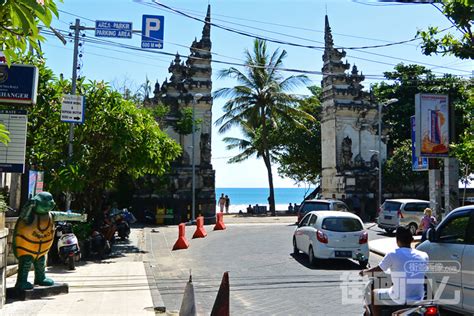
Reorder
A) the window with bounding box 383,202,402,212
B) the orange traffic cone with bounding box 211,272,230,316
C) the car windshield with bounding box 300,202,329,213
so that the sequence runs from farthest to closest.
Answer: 1. the window with bounding box 383,202,402,212
2. the car windshield with bounding box 300,202,329,213
3. the orange traffic cone with bounding box 211,272,230,316

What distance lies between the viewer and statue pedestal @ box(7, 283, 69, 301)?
325 inches

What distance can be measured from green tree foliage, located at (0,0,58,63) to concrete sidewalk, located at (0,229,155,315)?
478cm

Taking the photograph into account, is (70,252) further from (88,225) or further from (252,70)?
(252,70)

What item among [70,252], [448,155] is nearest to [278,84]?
[448,155]

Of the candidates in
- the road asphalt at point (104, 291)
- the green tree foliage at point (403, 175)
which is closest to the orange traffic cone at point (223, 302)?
the road asphalt at point (104, 291)

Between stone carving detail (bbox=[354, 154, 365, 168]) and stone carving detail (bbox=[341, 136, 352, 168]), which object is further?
stone carving detail (bbox=[354, 154, 365, 168])

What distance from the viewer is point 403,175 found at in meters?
35.8

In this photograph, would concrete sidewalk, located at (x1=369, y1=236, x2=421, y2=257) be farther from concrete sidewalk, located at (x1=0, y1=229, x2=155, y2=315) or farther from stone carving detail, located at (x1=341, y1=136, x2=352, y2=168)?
stone carving detail, located at (x1=341, y1=136, x2=352, y2=168)

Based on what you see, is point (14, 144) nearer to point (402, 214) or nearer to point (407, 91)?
point (402, 214)

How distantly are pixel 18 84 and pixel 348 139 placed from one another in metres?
29.0

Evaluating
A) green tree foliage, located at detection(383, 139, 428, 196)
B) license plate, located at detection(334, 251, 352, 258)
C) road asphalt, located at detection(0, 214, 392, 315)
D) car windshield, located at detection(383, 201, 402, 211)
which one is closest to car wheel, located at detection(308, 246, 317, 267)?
license plate, located at detection(334, 251, 352, 258)

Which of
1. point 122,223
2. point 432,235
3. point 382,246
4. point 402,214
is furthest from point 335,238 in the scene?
point 402,214

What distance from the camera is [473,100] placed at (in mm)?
14797


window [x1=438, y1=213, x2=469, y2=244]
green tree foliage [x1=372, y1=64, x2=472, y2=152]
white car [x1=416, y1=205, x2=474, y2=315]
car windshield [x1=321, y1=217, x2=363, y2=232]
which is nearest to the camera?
white car [x1=416, y1=205, x2=474, y2=315]
